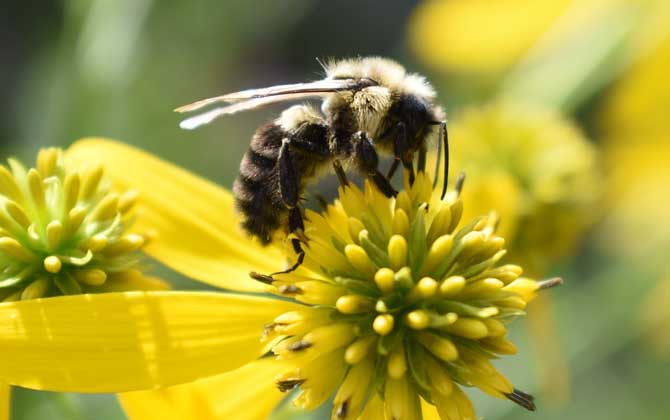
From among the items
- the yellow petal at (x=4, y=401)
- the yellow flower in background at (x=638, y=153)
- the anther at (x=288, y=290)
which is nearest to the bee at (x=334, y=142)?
the anther at (x=288, y=290)

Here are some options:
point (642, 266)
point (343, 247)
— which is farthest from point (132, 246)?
point (642, 266)

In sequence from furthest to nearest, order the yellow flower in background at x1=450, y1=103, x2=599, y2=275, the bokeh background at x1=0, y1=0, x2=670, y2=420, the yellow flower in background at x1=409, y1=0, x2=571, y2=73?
1. the yellow flower in background at x1=409, y1=0, x2=571, y2=73
2. the bokeh background at x1=0, y1=0, x2=670, y2=420
3. the yellow flower in background at x1=450, y1=103, x2=599, y2=275

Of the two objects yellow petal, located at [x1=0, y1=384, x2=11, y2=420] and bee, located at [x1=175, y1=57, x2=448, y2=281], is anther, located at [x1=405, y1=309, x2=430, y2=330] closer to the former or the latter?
bee, located at [x1=175, y1=57, x2=448, y2=281]

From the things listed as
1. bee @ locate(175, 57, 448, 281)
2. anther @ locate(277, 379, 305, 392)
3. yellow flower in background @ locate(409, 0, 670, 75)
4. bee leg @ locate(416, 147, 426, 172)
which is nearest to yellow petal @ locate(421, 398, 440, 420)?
anther @ locate(277, 379, 305, 392)

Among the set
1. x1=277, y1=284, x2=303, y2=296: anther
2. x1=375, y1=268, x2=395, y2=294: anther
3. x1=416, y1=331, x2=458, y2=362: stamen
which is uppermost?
x1=375, y1=268, x2=395, y2=294: anther

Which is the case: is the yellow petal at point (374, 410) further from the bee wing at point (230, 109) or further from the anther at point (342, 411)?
the bee wing at point (230, 109)

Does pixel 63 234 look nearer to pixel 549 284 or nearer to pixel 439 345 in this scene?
pixel 439 345

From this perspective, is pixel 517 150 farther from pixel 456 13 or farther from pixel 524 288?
pixel 456 13
